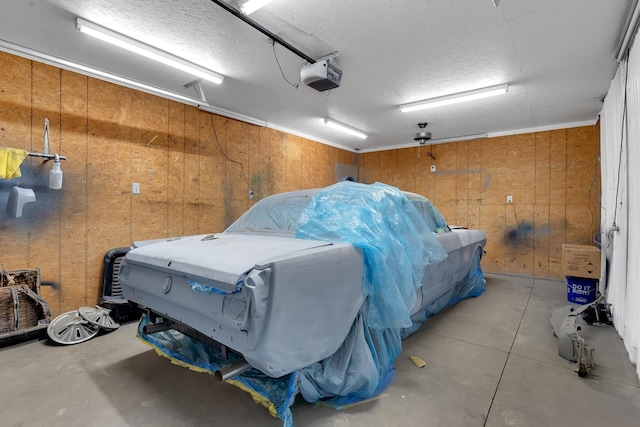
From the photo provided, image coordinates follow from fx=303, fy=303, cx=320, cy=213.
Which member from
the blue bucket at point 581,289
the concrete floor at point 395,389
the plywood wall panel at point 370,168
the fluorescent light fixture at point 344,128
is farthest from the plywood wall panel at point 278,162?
the blue bucket at point 581,289

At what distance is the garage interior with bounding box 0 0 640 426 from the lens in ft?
6.26

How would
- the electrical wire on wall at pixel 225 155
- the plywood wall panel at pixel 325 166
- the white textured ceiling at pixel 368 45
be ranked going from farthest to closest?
the plywood wall panel at pixel 325 166 → the electrical wire on wall at pixel 225 155 → the white textured ceiling at pixel 368 45

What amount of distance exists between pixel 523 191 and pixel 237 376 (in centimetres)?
597

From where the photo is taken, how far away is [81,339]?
274 cm

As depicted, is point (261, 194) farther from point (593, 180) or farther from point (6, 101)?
point (593, 180)

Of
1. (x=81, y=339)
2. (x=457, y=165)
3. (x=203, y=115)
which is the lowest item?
(x=81, y=339)

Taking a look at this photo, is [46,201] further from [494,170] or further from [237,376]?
[494,170]

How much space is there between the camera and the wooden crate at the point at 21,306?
265cm

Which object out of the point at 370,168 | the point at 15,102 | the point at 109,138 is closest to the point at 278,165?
the point at 109,138

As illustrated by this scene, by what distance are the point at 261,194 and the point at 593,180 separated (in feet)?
18.5

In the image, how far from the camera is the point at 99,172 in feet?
11.5

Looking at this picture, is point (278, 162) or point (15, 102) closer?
point (15, 102)

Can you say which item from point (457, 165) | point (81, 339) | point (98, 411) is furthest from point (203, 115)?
point (457, 165)

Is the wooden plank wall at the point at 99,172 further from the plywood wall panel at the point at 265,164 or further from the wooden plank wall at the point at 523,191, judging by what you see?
the wooden plank wall at the point at 523,191
